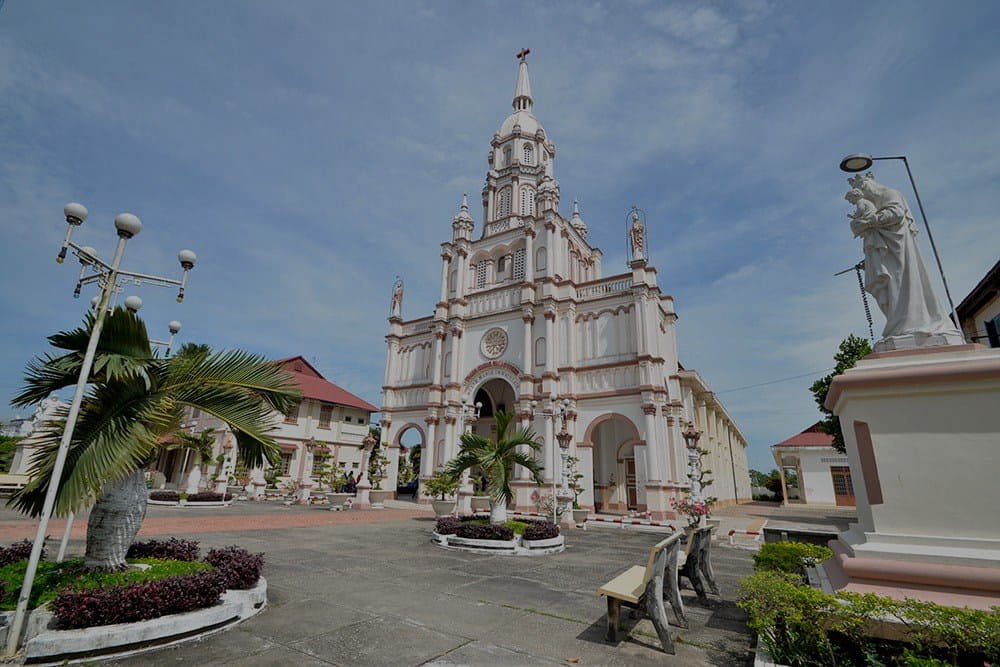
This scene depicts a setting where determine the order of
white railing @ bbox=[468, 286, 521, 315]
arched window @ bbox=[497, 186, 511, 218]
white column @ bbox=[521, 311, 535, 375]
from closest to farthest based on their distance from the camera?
white column @ bbox=[521, 311, 535, 375], white railing @ bbox=[468, 286, 521, 315], arched window @ bbox=[497, 186, 511, 218]

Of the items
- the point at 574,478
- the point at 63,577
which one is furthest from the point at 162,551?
the point at 574,478

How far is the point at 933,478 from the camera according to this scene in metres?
3.54

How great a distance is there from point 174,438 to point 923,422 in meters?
8.04

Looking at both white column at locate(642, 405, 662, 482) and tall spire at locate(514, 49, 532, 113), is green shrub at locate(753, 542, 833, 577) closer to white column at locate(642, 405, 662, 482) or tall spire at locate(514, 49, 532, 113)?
white column at locate(642, 405, 662, 482)

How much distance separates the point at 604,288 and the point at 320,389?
22.8 m

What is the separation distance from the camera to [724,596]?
640cm

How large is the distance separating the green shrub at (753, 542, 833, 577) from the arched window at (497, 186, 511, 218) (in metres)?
29.1

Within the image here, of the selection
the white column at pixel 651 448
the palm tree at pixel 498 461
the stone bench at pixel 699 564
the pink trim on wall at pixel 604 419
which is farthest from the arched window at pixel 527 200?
the stone bench at pixel 699 564

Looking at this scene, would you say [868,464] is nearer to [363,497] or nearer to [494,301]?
[363,497]

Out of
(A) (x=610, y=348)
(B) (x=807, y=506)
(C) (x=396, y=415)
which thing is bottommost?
(B) (x=807, y=506)

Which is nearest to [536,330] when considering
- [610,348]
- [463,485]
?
[610,348]

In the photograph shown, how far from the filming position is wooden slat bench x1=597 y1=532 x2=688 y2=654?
4.32 metres

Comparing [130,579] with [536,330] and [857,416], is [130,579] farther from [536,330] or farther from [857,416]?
[536,330]

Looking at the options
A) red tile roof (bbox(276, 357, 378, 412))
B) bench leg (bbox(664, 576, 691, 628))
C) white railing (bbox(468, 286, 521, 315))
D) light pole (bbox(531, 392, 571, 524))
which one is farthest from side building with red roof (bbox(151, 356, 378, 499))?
bench leg (bbox(664, 576, 691, 628))
